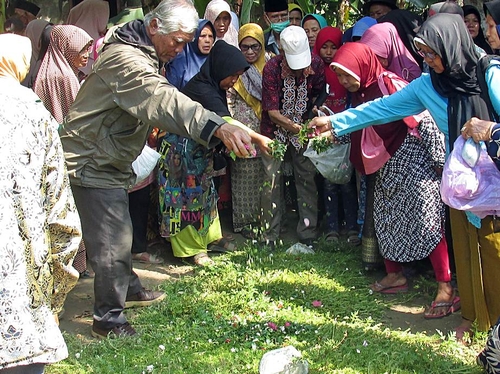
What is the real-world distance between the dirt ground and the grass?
10 cm

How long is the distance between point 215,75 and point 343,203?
1805 mm

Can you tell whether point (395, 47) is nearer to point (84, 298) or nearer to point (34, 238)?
point (84, 298)

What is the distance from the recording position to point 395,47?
562 centimetres

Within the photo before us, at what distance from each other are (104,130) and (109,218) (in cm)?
59

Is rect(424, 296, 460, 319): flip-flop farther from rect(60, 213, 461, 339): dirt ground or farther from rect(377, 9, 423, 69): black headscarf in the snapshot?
rect(377, 9, 423, 69): black headscarf

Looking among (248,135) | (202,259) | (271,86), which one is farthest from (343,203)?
(248,135)

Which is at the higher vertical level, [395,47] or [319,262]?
[395,47]

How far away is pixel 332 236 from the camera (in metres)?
6.50

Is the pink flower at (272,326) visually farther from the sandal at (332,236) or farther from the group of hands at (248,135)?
the sandal at (332,236)

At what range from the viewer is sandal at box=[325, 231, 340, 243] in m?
6.48

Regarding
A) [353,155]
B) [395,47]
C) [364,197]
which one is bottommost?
[364,197]

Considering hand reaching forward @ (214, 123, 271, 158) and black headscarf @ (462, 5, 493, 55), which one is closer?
hand reaching forward @ (214, 123, 271, 158)

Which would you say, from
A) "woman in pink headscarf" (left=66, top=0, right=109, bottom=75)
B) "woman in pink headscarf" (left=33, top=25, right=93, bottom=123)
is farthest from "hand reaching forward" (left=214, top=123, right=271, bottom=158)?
"woman in pink headscarf" (left=66, top=0, right=109, bottom=75)

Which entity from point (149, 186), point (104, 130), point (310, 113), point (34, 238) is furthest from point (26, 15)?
point (34, 238)
